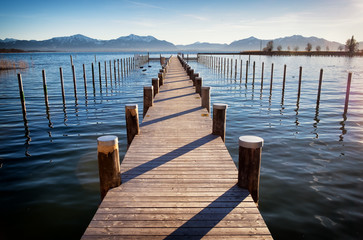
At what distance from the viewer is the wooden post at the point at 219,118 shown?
7.75 meters

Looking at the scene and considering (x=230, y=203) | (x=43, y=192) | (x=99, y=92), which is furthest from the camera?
(x=99, y=92)

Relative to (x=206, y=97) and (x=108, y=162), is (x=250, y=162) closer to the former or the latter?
(x=108, y=162)

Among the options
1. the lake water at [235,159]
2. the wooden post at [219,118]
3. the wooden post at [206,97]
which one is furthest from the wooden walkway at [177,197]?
the wooden post at [206,97]

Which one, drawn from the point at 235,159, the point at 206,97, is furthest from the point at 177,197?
the point at 206,97

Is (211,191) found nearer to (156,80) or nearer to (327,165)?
(327,165)

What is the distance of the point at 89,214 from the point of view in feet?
21.6

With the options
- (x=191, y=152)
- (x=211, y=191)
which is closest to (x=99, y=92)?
(x=191, y=152)

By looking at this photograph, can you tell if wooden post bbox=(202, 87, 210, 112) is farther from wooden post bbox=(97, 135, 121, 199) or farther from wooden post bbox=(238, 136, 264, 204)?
wooden post bbox=(97, 135, 121, 199)

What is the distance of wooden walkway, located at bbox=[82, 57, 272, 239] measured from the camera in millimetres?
3865

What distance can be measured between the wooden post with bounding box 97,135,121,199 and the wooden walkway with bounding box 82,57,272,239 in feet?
0.54

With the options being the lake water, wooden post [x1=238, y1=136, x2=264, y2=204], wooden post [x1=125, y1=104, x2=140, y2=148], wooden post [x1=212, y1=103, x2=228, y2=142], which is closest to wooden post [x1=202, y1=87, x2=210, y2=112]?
the lake water

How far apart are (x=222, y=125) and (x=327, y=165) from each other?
4.21 metres

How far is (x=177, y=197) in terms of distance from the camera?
474 centimetres

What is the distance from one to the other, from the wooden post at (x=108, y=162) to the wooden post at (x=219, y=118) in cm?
367
